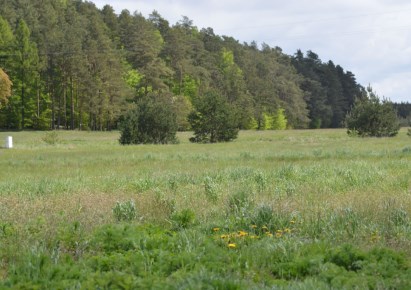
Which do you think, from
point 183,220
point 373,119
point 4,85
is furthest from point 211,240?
point 4,85

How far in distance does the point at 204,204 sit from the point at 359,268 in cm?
488

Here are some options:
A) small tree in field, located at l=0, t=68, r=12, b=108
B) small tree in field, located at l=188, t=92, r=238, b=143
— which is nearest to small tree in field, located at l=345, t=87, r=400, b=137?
small tree in field, located at l=188, t=92, r=238, b=143

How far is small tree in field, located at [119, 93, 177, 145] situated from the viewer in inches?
1827

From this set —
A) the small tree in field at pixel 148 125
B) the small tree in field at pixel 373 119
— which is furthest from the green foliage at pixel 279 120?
the small tree in field at pixel 148 125

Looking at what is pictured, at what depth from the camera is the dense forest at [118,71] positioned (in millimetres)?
76188

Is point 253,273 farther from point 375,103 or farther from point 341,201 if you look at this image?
point 375,103

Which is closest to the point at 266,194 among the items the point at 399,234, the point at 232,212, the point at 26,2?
the point at 232,212

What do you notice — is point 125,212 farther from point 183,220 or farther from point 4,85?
point 4,85

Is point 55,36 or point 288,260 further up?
point 55,36

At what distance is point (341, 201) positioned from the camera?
9.84 m

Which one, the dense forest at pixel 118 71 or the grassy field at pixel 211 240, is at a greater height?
the dense forest at pixel 118 71

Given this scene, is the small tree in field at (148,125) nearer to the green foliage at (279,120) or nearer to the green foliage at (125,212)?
the green foliage at (125,212)

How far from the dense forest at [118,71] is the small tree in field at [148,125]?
955cm

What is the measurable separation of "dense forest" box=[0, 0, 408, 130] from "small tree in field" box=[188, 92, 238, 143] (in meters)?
4.35
